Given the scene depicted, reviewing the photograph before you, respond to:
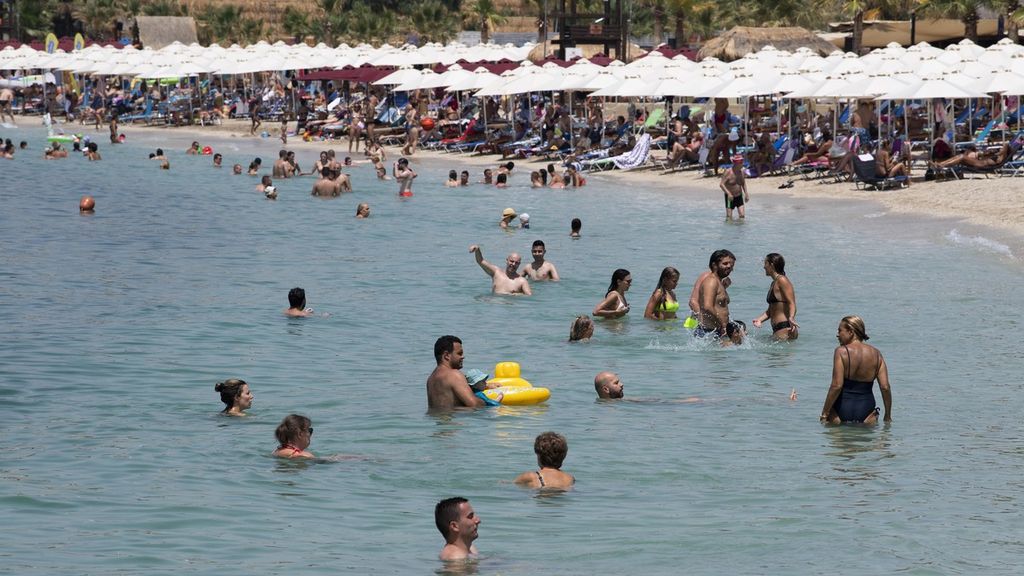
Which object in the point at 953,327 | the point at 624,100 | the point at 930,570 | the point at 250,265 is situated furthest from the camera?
the point at 624,100

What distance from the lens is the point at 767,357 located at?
14586 millimetres

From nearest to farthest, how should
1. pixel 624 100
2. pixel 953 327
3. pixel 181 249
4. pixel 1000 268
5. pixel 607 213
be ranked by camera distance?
pixel 953 327, pixel 1000 268, pixel 181 249, pixel 607 213, pixel 624 100

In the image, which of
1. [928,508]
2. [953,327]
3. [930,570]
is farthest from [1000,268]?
[930,570]

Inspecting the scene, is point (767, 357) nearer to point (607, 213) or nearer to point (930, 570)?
point (930, 570)

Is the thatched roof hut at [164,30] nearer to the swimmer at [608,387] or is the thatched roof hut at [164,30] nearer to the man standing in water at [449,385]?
the swimmer at [608,387]

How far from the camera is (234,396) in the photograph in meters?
12.0

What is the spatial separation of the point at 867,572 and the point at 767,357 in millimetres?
6475

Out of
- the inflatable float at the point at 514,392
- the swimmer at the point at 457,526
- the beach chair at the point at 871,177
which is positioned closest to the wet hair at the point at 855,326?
the inflatable float at the point at 514,392

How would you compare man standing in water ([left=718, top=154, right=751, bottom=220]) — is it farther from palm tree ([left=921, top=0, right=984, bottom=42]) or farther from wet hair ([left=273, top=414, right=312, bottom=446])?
palm tree ([left=921, top=0, right=984, bottom=42])

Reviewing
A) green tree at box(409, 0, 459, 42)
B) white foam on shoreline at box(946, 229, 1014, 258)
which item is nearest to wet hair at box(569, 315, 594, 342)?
white foam on shoreline at box(946, 229, 1014, 258)

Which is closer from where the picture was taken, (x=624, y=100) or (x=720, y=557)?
(x=720, y=557)

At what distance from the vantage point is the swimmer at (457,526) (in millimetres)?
7930

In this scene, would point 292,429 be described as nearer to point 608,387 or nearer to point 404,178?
point 608,387

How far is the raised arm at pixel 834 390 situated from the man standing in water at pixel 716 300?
2453mm
